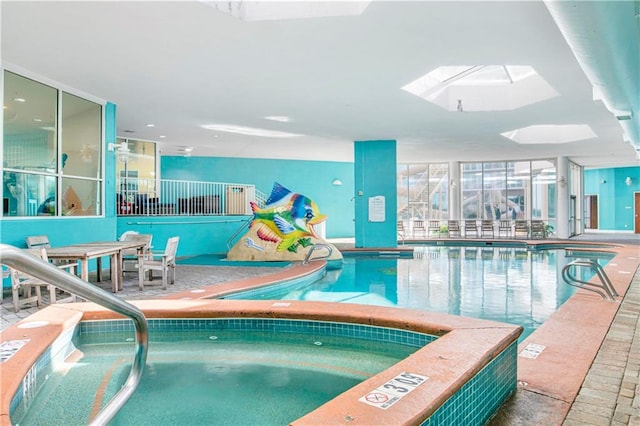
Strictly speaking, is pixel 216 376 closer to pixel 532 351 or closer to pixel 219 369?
pixel 219 369

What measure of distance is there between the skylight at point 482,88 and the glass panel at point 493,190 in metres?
10.2

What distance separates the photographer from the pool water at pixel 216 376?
112 inches

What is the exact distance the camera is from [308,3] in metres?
4.61

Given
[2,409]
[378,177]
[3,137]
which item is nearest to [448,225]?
[378,177]

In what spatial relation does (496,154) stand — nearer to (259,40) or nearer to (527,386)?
(259,40)

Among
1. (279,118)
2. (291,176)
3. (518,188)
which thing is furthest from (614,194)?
(279,118)

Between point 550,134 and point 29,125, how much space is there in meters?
13.0

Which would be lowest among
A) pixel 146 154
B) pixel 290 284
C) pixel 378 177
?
pixel 290 284

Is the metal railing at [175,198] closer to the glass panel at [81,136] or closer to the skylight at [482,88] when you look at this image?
the glass panel at [81,136]

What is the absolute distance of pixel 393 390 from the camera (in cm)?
197

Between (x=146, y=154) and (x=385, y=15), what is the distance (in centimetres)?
1054

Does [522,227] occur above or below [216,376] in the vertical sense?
above

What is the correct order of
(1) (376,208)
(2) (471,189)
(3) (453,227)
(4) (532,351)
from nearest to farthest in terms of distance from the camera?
(4) (532,351), (1) (376,208), (3) (453,227), (2) (471,189)

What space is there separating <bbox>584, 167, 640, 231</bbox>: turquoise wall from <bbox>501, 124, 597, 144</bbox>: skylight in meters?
10.7
